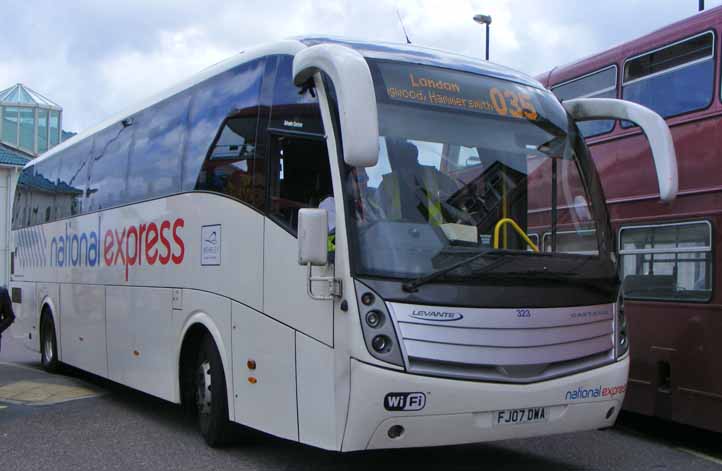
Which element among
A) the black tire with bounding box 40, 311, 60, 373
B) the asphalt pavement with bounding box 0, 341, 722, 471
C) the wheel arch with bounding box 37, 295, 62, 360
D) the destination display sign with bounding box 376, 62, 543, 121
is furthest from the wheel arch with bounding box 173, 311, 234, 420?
the black tire with bounding box 40, 311, 60, 373

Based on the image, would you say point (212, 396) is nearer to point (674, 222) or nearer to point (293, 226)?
point (293, 226)

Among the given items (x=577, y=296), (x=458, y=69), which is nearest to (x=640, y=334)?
(x=577, y=296)

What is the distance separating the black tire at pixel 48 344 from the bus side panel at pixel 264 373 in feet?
22.4

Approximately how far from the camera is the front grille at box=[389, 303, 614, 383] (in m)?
5.71

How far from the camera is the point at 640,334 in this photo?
27.7 ft

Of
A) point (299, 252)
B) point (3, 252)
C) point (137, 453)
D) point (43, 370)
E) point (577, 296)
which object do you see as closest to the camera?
point (299, 252)

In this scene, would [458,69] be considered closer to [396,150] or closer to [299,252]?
[396,150]

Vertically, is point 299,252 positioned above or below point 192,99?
below

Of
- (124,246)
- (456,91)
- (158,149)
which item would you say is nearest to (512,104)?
(456,91)

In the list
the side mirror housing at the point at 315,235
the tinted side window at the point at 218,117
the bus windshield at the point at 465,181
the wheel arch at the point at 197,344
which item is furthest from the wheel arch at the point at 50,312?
the bus windshield at the point at 465,181

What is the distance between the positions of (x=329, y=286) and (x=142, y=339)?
13.6 ft

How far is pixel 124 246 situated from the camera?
395 inches

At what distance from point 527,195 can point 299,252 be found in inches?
74.0

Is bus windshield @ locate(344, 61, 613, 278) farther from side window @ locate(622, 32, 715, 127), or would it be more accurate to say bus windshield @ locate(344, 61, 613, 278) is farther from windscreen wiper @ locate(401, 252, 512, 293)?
side window @ locate(622, 32, 715, 127)
